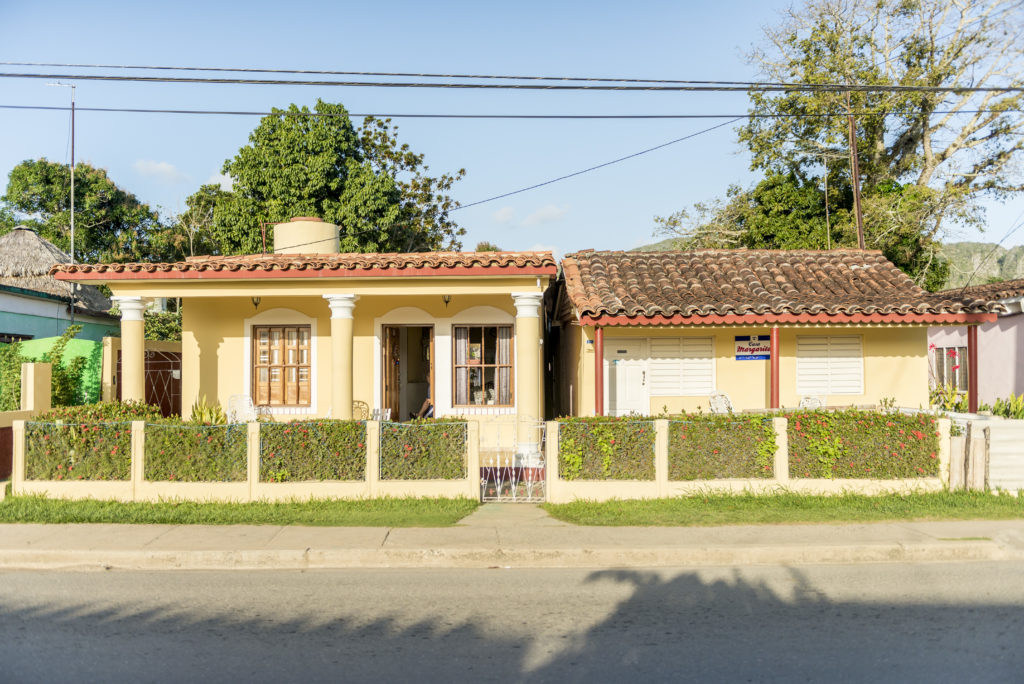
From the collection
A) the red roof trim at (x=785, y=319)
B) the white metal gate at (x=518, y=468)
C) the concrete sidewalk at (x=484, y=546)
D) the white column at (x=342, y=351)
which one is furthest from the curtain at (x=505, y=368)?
the concrete sidewalk at (x=484, y=546)

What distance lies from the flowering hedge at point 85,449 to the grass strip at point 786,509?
17.2 ft

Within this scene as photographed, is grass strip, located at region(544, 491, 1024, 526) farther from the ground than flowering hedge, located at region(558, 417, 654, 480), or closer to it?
closer to it

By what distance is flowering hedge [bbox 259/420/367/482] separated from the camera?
9320 millimetres

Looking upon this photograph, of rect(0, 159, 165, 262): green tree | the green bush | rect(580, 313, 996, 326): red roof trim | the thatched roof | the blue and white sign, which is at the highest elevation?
rect(0, 159, 165, 262): green tree

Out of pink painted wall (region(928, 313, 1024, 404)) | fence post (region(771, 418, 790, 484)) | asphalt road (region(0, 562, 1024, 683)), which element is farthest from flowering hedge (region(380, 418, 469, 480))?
pink painted wall (region(928, 313, 1024, 404))

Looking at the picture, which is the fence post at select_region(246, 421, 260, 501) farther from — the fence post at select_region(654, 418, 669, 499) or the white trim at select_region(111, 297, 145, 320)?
the fence post at select_region(654, 418, 669, 499)

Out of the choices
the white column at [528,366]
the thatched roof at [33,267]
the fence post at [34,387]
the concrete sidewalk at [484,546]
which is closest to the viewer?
the concrete sidewalk at [484,546]

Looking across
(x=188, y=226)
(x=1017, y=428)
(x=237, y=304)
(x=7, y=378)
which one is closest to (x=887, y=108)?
(x=1017, y=428)

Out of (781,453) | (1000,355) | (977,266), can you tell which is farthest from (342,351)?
(977,266)

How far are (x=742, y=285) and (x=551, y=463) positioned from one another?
5.60m

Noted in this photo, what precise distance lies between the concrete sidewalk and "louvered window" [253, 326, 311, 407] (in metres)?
5.65

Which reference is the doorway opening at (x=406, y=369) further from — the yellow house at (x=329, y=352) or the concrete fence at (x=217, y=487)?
the concrete fence at (x=217, y=487)

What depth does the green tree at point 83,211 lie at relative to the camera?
2864cm

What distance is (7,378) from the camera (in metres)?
11.6
